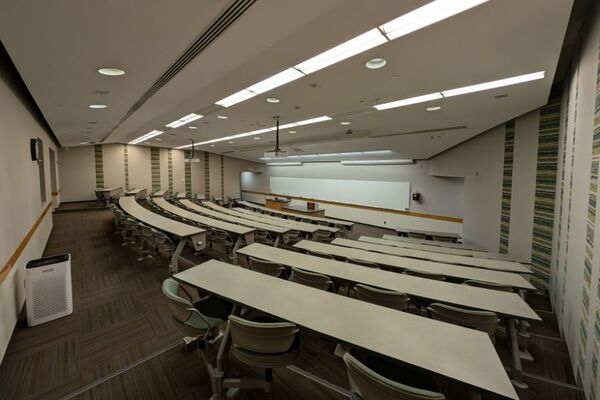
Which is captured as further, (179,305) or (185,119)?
(185,119)

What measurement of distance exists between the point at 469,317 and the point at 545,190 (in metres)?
4.74

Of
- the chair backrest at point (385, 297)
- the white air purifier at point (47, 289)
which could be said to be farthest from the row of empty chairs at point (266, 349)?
the white air purifier at point (47, 289)

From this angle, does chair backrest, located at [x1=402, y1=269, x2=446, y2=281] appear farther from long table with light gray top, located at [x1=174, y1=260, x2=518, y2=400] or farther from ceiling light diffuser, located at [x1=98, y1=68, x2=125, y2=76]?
ceiling light diffuser, located at [x1=98, y1=68, x2=125, y2=76]

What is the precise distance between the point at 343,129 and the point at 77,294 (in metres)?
6.27

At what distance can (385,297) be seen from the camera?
7.76ft

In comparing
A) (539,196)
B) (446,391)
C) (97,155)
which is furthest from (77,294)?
(97,155)

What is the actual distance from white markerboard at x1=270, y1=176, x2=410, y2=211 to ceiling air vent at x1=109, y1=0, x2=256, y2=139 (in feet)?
29.2

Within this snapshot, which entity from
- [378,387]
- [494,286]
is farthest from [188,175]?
[378,387]

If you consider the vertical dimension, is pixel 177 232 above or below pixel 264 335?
above

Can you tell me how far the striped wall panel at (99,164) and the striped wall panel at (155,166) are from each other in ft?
7.21

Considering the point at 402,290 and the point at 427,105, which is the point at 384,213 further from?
the point at 402,290

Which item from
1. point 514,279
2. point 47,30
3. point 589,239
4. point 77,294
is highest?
point 47,30

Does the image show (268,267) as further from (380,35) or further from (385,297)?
(380,35)

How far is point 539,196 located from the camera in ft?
16.8
